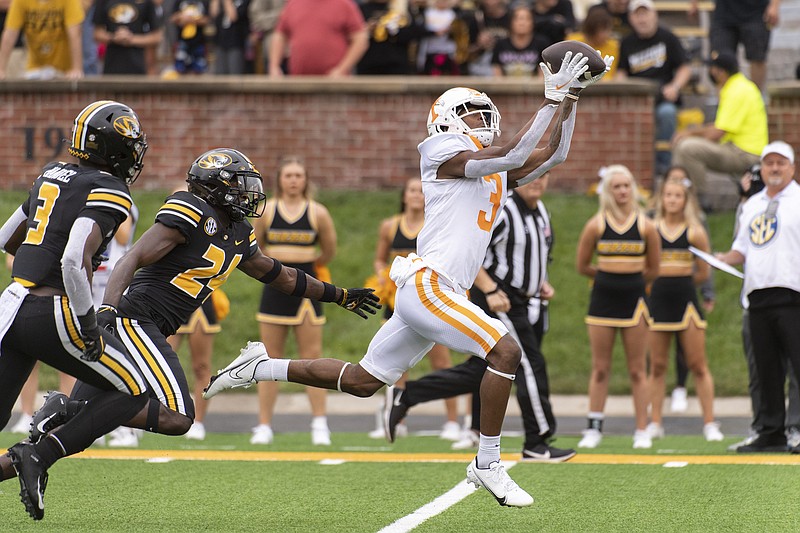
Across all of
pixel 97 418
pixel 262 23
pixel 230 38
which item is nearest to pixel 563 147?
pixel 97 418

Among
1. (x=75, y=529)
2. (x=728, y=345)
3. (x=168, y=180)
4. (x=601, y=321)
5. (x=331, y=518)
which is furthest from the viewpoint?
(x=168, y=180)

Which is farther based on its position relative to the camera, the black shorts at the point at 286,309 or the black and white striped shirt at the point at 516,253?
the black shorts at the point at 286,309

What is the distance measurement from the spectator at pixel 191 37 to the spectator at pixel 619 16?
4926mm

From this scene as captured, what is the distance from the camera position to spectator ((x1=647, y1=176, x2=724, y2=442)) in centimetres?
1051

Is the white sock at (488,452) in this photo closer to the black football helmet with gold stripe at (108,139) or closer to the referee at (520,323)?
the black football helmet with gold stripe at (108,139)

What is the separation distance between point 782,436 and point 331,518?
13.5 feet

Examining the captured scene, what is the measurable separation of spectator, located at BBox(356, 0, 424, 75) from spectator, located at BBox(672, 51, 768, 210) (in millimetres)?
3427

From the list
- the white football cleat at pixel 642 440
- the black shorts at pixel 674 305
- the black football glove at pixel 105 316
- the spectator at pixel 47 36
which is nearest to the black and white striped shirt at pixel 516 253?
the white football cleat at pixel 642 440

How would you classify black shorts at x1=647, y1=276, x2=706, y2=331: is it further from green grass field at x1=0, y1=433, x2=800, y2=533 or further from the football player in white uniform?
the football player in white uniform

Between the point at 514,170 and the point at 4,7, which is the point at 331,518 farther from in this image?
the point at 4,7

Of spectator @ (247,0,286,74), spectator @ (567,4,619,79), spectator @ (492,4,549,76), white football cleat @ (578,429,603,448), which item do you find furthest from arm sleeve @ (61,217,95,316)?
spectator @ (247,0,286,74)

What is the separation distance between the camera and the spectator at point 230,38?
1650 cm

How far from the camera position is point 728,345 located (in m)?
13.0

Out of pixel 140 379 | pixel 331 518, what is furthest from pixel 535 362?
pixel 140 379
